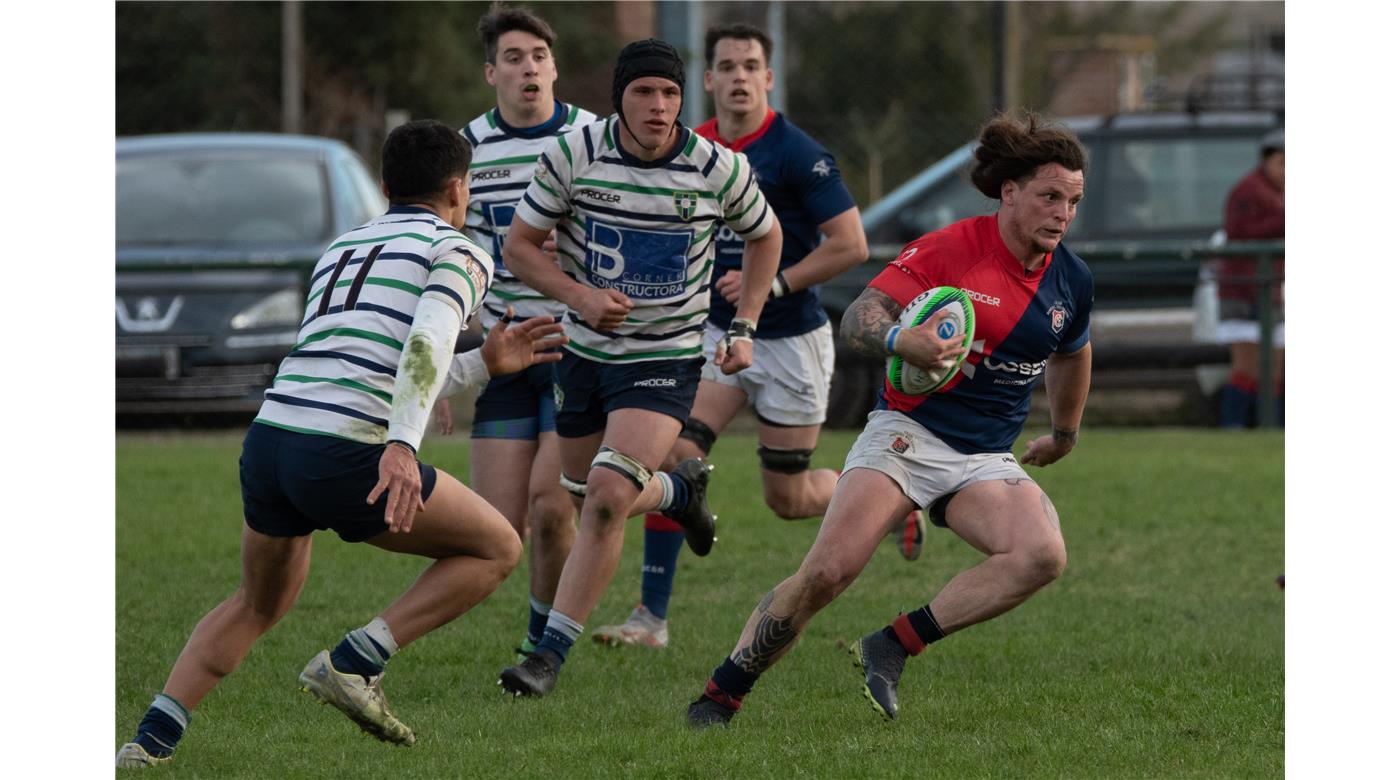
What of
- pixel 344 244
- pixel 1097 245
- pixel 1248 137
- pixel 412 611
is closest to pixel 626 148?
pixel 344 244

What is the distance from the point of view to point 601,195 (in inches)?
259

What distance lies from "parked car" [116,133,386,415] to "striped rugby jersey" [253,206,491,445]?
8402 mm

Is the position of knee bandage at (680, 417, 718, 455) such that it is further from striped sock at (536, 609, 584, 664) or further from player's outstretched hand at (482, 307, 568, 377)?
player's outstretched hand at (482, 307, 568, 377)

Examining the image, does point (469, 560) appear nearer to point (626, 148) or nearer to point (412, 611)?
point (412, 611)

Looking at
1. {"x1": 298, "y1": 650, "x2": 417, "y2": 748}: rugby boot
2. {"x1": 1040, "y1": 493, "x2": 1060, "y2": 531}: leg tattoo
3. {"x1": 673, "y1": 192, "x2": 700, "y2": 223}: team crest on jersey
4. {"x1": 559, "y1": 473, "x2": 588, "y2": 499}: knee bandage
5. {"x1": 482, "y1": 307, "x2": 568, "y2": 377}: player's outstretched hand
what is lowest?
{"x1": 298, "y1": 650, "x2": 417, "y2": 748}: rugby boot

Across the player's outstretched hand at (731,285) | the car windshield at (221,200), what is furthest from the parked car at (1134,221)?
the player's outstretched hand at (731,285)

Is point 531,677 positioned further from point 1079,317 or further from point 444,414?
point 1079,317

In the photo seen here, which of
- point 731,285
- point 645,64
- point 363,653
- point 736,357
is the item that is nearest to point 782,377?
point 731,285

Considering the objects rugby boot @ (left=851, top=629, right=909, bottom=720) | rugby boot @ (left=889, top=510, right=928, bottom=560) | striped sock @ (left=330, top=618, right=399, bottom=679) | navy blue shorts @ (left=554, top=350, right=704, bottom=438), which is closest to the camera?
striped sock @ (left=330, top=618, right=399, bottom=679)

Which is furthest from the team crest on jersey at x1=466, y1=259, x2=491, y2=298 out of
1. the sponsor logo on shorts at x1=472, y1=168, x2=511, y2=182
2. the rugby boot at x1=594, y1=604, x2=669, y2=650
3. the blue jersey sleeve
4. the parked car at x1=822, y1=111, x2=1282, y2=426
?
the parked car at x1=822, y1=111, x2=1282, y2=426

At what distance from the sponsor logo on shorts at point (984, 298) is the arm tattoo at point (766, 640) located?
1.08 metres

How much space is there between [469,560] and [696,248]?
161cm

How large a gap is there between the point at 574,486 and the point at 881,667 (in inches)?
61.0

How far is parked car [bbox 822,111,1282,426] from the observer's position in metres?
14.2
